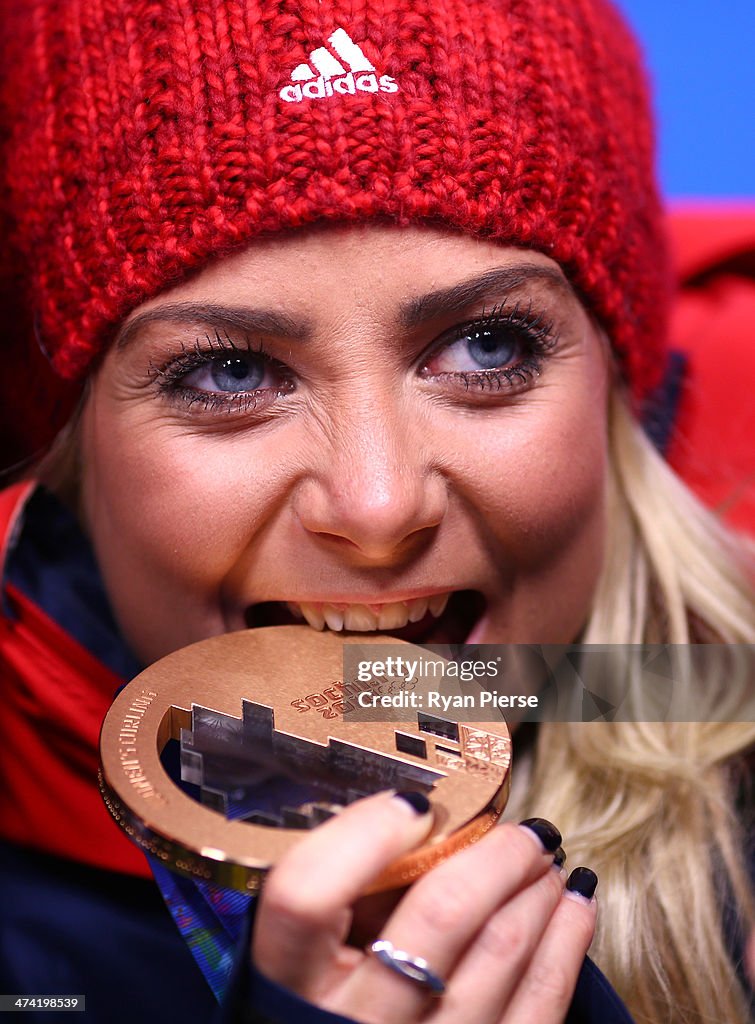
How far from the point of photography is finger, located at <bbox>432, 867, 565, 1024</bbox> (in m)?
0.84

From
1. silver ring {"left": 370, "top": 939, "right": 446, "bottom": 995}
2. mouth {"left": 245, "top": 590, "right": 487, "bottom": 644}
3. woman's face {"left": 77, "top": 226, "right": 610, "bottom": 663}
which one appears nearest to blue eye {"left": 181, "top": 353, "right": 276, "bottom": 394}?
Answer: woman's face {"left": 77, "top": 226, "right": 610, "bottom": 663}

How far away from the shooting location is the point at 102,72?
3.60ft

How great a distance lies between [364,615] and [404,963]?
384mm

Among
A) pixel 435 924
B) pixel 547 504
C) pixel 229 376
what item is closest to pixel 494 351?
pixel 547 504

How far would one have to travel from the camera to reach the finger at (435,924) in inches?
32.0

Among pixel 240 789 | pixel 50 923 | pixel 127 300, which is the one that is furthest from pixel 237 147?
pixel 50 923

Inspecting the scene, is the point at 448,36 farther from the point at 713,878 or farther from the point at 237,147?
the point at 713,878

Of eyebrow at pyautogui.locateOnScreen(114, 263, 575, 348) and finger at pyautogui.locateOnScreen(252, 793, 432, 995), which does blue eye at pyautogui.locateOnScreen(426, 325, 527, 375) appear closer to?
eyebrow at pyautogui.locateOnScreen(114, 263, 575, 348)

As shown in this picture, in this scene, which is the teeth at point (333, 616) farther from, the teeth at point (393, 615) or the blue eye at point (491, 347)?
the blue eye at point (491, 347)

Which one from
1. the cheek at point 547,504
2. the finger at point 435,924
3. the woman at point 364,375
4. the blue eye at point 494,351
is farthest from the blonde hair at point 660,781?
the finger at point 435,924

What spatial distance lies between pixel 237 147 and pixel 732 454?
3.03 ft

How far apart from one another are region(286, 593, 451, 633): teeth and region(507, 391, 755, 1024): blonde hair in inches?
10.0

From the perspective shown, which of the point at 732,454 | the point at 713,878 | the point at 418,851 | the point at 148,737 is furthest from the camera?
the point at 732,454

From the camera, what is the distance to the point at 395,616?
1.13 meters
